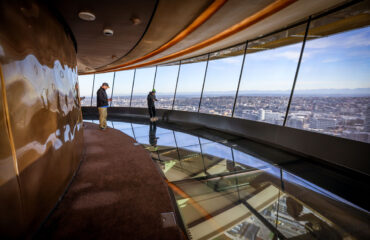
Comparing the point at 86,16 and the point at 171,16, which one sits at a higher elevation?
the point at 171,16

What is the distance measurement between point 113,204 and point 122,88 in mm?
11941

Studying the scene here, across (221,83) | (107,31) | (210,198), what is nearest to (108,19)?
(107,31)

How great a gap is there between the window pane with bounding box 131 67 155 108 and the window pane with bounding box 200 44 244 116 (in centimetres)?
476

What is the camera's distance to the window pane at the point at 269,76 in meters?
4.74

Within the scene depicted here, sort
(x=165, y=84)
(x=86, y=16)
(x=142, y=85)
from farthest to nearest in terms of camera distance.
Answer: (x=142, y=85), (x=165, y=84), (x=86, y=16)

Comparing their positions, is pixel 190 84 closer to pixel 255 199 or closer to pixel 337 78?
pixel 337 78

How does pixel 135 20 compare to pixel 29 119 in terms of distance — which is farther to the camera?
pixel 135 20

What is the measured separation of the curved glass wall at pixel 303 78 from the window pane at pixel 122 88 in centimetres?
601

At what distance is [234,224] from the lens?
190cm

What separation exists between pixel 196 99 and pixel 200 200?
672 centimetres

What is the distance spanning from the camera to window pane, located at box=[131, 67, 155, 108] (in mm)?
11625

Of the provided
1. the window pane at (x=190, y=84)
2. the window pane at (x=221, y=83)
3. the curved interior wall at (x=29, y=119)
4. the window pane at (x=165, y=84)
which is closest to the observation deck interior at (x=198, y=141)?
the curved interior wall at (x=29, y=119)

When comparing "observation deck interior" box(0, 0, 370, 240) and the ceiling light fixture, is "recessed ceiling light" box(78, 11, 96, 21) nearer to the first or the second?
"observation deck interior" box(0, 0, 370, 240)

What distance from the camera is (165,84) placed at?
10867 millimetres
